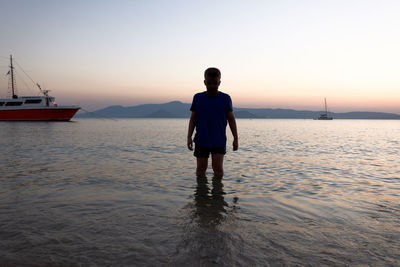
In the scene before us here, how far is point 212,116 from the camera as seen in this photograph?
4.65m

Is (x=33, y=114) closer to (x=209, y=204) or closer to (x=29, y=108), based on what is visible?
(x=29, y=108)

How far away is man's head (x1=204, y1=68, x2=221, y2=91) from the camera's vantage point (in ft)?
14.5

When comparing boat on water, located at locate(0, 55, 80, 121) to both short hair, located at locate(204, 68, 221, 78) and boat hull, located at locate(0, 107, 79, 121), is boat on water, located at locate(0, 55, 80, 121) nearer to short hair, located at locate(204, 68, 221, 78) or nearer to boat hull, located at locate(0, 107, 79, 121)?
boat hull, located at locate(0, 107, 79, 121)

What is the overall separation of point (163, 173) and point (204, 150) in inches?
111

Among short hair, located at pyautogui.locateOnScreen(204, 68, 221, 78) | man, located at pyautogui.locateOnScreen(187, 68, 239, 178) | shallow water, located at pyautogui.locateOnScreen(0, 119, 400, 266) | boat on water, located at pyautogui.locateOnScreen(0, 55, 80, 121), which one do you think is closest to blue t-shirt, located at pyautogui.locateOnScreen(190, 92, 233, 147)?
man, located at pyautogui.locateOnScreen(187, 68, 239, 178)

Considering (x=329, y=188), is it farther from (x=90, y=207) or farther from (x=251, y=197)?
(x=90, y=207)

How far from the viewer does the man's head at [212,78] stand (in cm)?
441

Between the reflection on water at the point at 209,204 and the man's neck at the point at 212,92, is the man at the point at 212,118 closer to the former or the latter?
the man's neck at the point at 212,92

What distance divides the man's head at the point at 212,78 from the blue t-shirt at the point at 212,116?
23 cm

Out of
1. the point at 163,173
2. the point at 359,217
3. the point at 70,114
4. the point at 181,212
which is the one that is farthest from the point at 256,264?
the point at 70,114

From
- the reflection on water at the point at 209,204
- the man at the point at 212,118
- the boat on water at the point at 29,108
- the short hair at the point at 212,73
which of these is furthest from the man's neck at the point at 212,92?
the boat on water at the point at 29,108

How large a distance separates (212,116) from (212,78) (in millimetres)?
697

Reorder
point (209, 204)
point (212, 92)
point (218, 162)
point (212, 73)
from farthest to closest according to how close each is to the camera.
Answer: point (218, 162) → point (212, 92) → point (212, 73) → point (209, 204)

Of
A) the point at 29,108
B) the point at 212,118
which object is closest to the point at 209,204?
the point at 212,118
